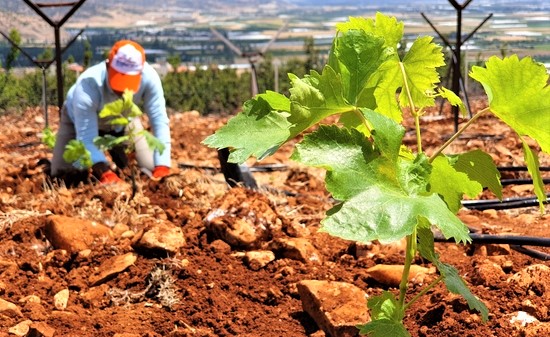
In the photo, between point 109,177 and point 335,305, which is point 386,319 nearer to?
point 335,305

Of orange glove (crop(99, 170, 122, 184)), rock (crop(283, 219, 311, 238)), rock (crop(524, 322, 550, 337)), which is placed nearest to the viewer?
rock (crop(524, 322, 550, 337))

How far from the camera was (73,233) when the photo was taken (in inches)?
117

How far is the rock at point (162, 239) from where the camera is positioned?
275 centimetres

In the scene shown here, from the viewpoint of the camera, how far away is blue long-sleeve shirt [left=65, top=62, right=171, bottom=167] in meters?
5.27

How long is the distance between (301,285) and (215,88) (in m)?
25.1

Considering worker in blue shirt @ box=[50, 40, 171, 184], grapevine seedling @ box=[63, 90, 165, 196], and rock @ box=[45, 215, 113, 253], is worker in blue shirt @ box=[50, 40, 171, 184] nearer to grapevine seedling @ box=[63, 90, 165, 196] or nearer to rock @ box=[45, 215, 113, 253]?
grapevine seedling @ box=[63, 90, 165, 196]

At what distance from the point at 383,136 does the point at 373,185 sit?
8 cm

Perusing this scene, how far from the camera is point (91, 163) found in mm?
4766

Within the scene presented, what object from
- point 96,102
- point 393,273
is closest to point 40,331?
point 393,273

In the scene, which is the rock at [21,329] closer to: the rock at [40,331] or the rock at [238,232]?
the rock at [40,331]

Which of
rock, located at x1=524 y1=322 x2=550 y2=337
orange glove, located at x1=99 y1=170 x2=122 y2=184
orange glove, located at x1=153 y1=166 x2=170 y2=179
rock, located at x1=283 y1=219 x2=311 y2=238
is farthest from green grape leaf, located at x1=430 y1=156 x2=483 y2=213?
orange glove, located at x1=153 y1=166 x2=170 y2=179

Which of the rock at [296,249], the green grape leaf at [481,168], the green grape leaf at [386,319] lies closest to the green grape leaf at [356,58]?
the green grape leaf at [481,168]

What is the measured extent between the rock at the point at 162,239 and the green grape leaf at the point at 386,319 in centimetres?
145

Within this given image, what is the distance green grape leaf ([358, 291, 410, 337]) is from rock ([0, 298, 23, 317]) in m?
1.34
